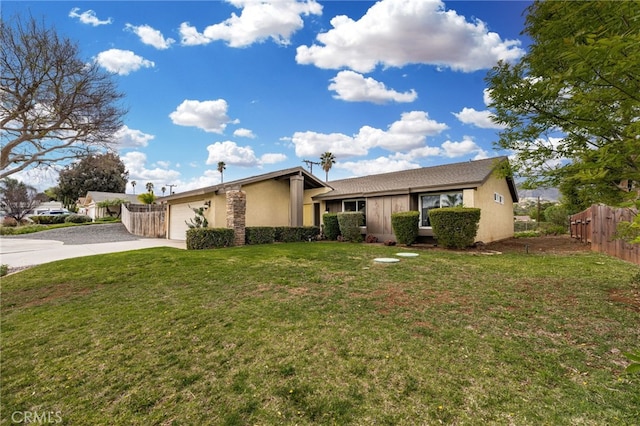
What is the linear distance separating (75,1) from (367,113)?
13.8 meters

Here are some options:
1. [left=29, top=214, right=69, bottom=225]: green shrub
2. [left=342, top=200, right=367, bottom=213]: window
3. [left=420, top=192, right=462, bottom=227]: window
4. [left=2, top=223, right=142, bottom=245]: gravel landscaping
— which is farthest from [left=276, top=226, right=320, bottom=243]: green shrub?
[left=29, top=214, right=69, bottom=225]: green shrub

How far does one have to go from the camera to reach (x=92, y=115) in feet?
27.2

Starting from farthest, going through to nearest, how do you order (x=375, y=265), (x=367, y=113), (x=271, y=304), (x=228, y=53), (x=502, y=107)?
(x=367, y=113), (x=228, y=53), (x=375, y=265), (x=502, y=107), (x=271, y=304)

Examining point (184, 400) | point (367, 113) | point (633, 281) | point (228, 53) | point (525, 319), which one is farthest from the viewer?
point (367, 113)

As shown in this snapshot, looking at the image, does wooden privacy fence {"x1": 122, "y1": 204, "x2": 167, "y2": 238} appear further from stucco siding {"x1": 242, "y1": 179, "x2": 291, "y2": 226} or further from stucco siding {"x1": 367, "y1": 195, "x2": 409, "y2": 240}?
stucco siding {"x1": 367, "y1": 195, "x2": 409, "y2": 240}

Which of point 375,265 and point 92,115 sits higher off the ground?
point 92,115

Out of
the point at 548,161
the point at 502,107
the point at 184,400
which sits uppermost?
the point at 502,107

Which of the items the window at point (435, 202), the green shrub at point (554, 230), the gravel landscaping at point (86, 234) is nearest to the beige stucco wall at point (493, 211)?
the window at point (435, 202)

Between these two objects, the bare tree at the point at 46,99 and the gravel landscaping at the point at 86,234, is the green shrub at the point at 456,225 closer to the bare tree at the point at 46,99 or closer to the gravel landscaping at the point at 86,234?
the bare tree at the point at 46,99

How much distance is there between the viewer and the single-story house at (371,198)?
13094mm

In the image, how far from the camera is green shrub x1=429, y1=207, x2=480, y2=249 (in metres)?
11.0

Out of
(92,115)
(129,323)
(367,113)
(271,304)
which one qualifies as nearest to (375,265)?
(271,304)

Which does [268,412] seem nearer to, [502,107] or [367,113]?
[502,107]

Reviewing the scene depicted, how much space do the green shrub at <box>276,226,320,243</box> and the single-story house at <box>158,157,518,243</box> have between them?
1.88ft
